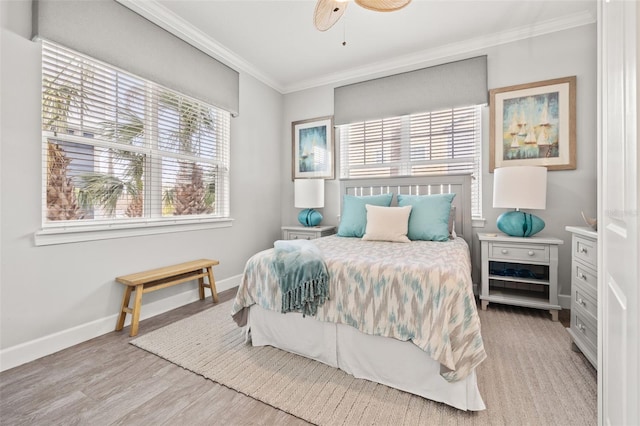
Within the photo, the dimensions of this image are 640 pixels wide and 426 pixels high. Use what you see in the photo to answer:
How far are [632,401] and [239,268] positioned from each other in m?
3.56

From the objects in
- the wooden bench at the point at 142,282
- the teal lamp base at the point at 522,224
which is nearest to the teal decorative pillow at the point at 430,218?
the teal lamp base at the point at 522,224

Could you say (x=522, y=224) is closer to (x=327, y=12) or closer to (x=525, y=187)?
(x=525, y=187)

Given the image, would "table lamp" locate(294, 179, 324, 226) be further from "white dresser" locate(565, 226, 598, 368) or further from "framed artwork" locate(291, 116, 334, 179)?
"white dresser" locate(565, 226, 598, 368)

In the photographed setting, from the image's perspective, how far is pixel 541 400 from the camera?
1.50 meters

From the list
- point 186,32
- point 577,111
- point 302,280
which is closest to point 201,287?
point 302,280

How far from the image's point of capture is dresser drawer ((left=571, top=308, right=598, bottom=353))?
5.61 feet

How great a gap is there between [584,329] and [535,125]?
2101mm

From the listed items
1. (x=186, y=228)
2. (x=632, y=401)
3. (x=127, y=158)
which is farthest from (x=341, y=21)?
(x=632, y=401)

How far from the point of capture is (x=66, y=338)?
6.92ft

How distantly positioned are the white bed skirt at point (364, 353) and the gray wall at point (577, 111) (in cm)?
196

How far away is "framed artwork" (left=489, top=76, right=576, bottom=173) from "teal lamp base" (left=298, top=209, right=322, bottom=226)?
2146mm

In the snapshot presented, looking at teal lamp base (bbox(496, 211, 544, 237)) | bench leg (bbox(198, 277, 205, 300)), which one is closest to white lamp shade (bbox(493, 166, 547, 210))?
teal lamp base (bbox(496, 211, 544, 237))

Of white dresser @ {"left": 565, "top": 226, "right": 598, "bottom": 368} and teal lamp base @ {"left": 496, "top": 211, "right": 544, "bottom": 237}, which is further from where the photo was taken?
teal lamp base @ {"left": 496, "top": 211, "right": 544, "bottom": 237}

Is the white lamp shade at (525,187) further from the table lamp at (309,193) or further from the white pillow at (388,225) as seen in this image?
the table lamp at (309,193)
